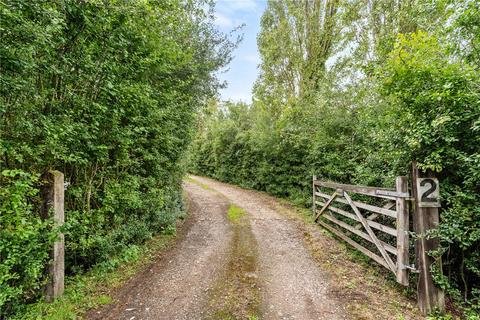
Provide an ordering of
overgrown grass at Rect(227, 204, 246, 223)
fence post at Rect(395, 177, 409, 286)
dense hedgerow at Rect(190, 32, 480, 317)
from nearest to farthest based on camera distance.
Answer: dense hedgerow at Rect(190, 32, 480, 317) < fence post at Rect(395, 177, 409, 286) < overgrown grass at Rect(227, 204, 246, 223)

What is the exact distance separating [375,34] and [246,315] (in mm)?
11379

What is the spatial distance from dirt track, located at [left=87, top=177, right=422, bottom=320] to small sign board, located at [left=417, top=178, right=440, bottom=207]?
1.46 metres

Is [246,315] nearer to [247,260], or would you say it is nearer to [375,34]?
[247,260]

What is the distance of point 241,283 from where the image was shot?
3.86 metres

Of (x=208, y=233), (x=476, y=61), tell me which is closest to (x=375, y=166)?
(x=476, y=61)

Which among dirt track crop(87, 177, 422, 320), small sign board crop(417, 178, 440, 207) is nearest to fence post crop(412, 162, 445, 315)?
small sign board crop(417, 178, 440, 207)

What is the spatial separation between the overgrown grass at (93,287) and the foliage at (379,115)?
185 inches

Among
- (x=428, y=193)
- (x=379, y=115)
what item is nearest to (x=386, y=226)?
(x=428, y=193)

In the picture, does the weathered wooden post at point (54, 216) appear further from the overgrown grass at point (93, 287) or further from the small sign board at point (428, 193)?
the small sign board at point (428, 193)

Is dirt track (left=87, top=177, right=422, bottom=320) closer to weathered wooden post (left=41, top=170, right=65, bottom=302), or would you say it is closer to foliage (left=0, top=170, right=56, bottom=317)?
weathered wooden post (left=41, top=170, right=65, bottom=302)

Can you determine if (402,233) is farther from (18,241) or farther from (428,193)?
(18,241)

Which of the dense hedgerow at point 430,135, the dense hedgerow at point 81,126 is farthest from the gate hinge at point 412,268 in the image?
the dense hedgerow at point 81,126

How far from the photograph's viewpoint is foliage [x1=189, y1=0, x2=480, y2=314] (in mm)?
3186

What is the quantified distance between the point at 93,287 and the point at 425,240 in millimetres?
4851
